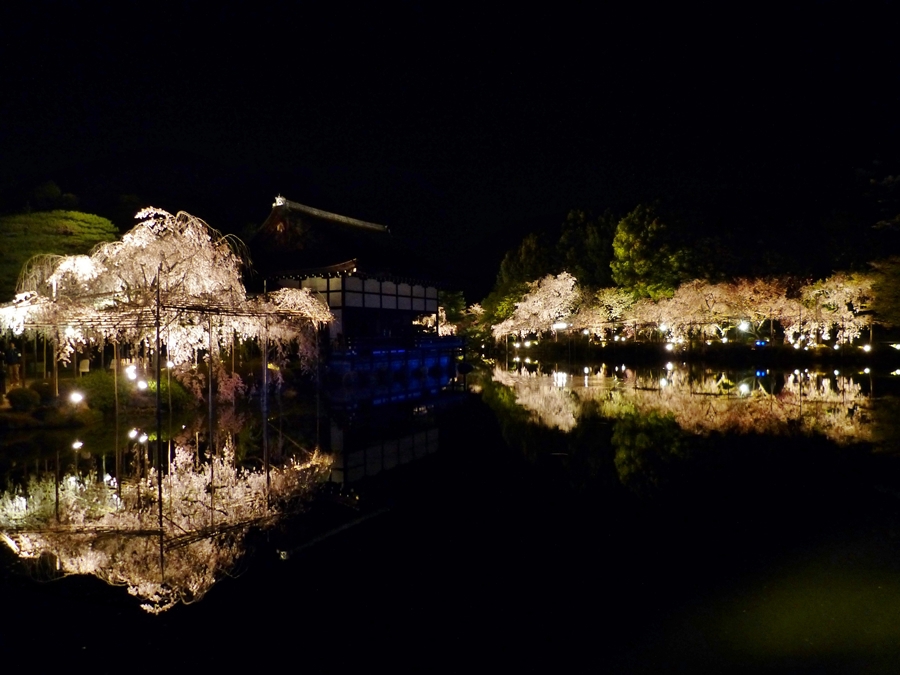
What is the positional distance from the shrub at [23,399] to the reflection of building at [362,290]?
10.1 metres

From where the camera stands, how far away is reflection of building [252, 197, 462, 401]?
24.7 metres

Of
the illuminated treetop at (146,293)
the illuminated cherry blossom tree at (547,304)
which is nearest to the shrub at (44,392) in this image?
the illuminated treetop at (146,293)

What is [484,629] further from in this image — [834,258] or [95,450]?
[834,258]

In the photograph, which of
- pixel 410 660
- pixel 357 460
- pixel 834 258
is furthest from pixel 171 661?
pixel 834 258

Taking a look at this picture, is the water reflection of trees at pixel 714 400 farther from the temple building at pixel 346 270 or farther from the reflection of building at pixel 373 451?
the temple building at pixel 346 270

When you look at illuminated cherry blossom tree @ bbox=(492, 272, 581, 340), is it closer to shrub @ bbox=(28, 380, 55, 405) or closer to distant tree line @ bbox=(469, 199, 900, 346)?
distant tree line @ bbox=(469, 199, 900, 346)

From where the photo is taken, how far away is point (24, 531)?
706cm

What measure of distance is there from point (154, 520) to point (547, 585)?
454cm

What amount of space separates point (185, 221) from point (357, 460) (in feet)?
26.0

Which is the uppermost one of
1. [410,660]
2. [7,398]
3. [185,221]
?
[185,221]

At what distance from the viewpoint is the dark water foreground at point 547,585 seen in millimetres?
4492

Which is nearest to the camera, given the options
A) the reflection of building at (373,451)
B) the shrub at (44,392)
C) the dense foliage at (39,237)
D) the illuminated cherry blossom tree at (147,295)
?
the reflection of building at (373,451)

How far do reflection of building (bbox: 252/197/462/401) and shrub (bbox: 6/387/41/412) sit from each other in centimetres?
1012

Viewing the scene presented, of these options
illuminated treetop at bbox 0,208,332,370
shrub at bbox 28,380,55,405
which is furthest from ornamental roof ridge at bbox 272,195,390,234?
shrub at bbox 28,380,55,405
